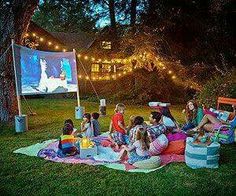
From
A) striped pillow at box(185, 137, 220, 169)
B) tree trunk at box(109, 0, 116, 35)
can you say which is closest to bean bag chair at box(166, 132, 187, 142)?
striped pillow at box(185, 137, 220, 169)

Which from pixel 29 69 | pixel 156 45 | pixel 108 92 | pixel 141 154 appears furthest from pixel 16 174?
pixel 108 92

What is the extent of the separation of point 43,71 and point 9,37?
1.68 metres

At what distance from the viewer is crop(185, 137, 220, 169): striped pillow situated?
6.90 m

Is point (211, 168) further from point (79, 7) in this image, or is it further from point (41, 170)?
point (79, 7)

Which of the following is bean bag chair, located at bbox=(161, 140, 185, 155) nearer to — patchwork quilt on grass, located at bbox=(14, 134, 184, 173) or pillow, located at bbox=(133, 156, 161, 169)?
patchwork quilt on grass, located at bbox=(14, 134, 184, 173)

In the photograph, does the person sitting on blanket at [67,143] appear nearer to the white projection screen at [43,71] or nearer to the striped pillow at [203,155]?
the striped pillow at [203,155]

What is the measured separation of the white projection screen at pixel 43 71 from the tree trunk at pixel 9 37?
2.90ft

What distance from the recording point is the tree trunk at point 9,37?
1162 centimetres

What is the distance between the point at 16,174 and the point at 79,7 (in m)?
17.2

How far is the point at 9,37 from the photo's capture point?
11734mm

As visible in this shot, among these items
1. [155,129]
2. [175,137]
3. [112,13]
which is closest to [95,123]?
[155,129]

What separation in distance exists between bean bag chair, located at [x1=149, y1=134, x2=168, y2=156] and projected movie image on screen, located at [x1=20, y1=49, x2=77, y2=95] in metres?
5.31

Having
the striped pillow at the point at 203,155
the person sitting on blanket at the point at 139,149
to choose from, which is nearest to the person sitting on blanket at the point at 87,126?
the person sitting on blanket at the point at 139,149

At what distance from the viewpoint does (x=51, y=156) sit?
8.00m
